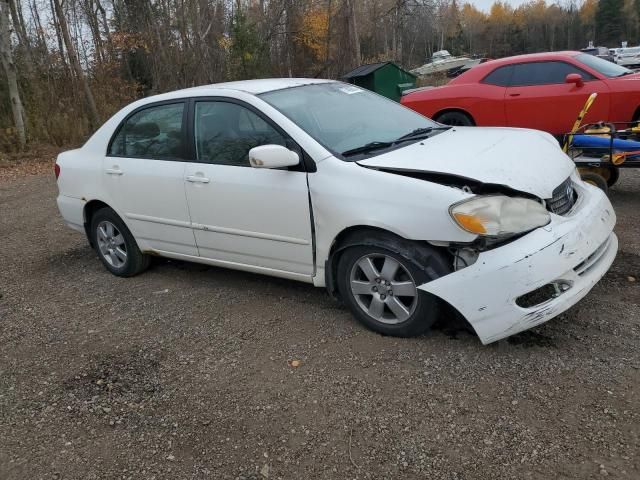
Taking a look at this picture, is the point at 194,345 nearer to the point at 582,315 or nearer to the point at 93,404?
the point at 93,404

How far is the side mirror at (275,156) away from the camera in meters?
3.62

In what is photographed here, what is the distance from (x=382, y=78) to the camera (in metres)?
15.8

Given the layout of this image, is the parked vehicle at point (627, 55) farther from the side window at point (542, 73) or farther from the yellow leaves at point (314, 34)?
the side window at point (542, 73)

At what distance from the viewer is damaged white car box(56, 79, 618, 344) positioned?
313 cm

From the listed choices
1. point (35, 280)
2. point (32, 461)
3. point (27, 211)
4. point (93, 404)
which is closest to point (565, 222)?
point (93, 404)

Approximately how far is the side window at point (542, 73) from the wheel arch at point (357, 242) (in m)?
5.87

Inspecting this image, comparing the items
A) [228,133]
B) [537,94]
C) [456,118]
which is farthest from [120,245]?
[537,94]

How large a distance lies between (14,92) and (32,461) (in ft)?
47.8

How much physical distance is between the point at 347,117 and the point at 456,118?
16.6ft

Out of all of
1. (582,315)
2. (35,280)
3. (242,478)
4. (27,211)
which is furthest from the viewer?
(27,211)

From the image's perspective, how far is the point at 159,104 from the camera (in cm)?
473

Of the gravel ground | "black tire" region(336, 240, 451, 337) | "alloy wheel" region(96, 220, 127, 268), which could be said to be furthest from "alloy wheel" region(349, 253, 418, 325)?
"alloy wheel" region(96, 220, 127, 268)

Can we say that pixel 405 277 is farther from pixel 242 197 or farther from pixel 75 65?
pixel 75 65

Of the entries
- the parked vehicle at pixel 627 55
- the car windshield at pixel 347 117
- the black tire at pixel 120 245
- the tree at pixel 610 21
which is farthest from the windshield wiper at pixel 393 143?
the tree at pixel 610 21
